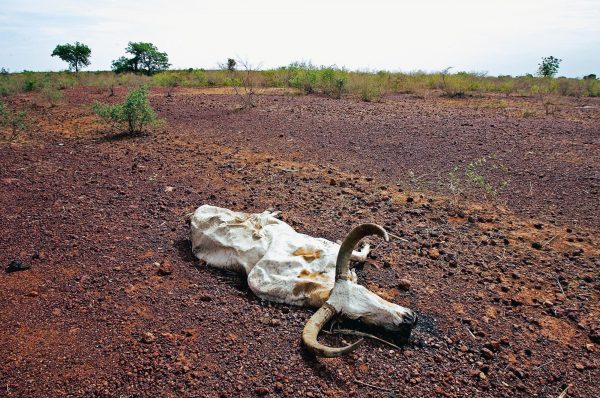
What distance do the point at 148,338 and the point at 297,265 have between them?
1.17 metres

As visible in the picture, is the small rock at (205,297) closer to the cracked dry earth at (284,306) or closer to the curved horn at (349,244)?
the cracked dry earth at (284,306)

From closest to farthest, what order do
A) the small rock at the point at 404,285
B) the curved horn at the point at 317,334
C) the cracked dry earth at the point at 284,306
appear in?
the curved horn at the point at 317,334
the cracked dry earth at the point at 284,306
the small rock at the point at 404,285

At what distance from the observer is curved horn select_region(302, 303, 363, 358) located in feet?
7.64

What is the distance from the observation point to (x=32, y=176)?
5.59 metres

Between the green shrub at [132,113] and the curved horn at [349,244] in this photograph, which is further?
the green shrub at [132,113]

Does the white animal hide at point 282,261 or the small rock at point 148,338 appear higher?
the white animal hide at point 282,261

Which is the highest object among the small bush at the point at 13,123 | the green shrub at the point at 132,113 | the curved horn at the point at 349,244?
the green shrub at the point at 132,113

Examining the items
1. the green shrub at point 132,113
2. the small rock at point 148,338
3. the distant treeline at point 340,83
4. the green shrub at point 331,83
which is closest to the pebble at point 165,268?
the small rock at point 148,338

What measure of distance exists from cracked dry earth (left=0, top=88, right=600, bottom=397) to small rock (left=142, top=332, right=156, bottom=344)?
3 centimetres

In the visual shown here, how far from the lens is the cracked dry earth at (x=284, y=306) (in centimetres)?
244

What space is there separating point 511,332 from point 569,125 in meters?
7.80

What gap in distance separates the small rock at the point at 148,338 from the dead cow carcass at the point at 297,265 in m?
0.80

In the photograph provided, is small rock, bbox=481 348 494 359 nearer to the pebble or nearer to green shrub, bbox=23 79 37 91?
the pebble

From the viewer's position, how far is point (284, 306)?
119 inches
